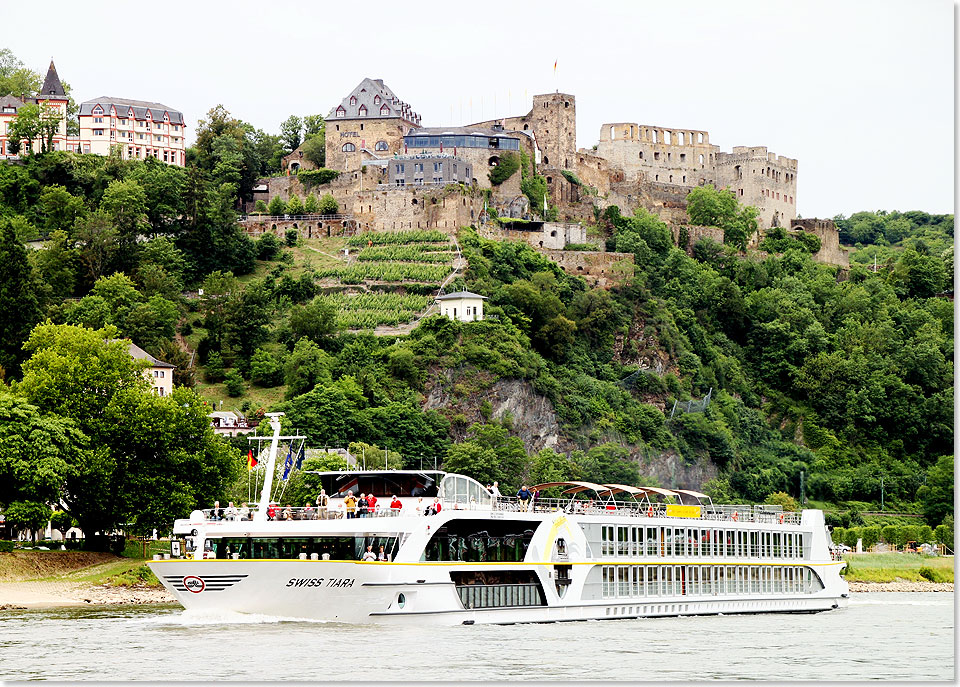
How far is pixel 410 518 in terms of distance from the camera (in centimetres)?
4047

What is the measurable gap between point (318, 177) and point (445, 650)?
79720 millimetres

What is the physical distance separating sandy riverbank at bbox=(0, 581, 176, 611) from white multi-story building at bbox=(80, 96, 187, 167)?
6825 cm

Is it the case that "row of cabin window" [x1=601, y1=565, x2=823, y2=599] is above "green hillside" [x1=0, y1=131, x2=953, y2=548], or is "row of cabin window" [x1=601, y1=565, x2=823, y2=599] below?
below

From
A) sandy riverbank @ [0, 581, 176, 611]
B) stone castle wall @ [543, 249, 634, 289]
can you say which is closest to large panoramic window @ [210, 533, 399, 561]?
sandy riverbank @ [0, 581, 176, 611]

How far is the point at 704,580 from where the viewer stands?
4978cm

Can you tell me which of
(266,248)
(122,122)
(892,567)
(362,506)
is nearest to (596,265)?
(266,248)

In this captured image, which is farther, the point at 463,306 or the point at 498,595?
the point at 463,306

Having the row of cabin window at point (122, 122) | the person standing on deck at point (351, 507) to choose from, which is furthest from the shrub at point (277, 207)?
the person standing on deck at point (351, 507)

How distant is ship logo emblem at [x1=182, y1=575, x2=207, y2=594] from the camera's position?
4053cm

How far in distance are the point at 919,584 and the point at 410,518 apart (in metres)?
39.8

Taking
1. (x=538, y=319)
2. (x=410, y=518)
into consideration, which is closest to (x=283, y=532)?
(x=410, y=518)

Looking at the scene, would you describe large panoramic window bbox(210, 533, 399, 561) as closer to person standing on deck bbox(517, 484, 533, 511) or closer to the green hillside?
person standing on deck bbox(517, 484, 533, 511)

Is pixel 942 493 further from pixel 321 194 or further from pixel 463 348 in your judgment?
pixel 321 194

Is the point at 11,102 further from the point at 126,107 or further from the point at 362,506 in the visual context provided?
the point at 362,506
